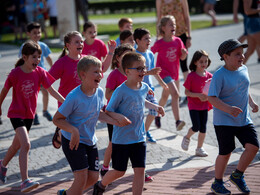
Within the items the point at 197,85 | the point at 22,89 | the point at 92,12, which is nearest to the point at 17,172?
the point at 22,89

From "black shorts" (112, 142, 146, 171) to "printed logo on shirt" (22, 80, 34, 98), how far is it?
1572mm

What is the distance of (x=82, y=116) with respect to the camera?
455 cm

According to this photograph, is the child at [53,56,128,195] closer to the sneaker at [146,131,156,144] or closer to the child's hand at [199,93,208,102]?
the child's hand at [199,93,208,102]

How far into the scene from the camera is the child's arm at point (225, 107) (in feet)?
15.6

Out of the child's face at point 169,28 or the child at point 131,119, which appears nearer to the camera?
the child at point 131,119

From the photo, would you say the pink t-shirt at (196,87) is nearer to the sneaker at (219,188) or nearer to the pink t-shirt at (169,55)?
the pink t-shirt at (169,55)

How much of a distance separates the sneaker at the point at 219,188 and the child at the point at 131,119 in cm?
89

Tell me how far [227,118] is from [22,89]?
2497 millimetres

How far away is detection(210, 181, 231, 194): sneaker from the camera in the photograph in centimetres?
500

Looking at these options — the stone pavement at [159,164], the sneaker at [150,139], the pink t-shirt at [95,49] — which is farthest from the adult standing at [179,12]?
the sneaker at [150,139]

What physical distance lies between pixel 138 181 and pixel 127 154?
29 cm

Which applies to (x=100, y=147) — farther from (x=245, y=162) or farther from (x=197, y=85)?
(x=245, y=162)

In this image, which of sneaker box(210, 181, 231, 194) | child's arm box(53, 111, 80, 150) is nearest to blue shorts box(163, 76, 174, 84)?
sneaker box(210, 181, 231, 194)

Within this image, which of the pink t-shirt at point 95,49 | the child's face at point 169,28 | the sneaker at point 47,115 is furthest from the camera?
the sneaker at point 47,115
